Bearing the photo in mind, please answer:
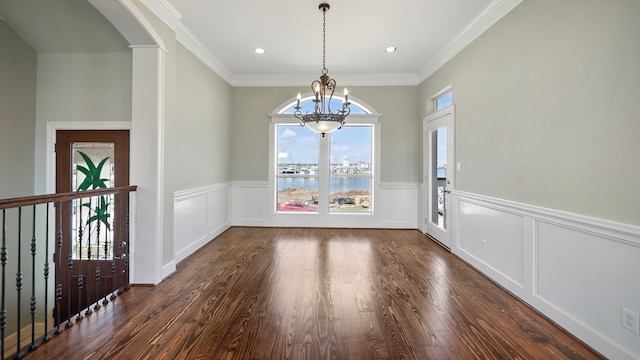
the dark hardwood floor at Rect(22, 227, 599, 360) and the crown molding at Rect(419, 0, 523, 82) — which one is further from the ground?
the crown molding at Rect(419, 0, 523, 82)

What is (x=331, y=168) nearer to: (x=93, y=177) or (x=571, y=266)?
(x=93, y=177)

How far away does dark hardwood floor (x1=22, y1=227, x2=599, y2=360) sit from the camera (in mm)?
1776

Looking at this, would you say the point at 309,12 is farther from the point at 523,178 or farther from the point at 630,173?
the point at 630,173

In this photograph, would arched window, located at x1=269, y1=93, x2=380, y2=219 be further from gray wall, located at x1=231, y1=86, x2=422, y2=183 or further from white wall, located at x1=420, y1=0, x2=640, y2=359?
white wall, located at x1=420, y1=0, x2=640, y2=359

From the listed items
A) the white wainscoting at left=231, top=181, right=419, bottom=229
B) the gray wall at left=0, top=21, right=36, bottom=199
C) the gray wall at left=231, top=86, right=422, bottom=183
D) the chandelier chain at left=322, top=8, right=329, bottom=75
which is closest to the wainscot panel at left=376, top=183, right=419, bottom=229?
the white wainscoting at left=231, top=181, right=419, bottom=229

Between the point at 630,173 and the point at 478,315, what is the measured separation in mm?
1417

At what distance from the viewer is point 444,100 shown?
14.4 feet

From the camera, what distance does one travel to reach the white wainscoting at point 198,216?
11.3 ft

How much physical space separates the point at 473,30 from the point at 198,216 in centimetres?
442

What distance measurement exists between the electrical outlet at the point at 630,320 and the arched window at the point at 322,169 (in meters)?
3.84

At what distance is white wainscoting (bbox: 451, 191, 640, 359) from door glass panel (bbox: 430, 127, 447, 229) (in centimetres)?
124

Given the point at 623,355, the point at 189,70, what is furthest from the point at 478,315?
the point at 189,70

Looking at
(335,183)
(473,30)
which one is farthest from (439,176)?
(473,30)

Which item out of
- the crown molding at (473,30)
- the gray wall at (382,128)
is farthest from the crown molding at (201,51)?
the crown molding at (473,30)
